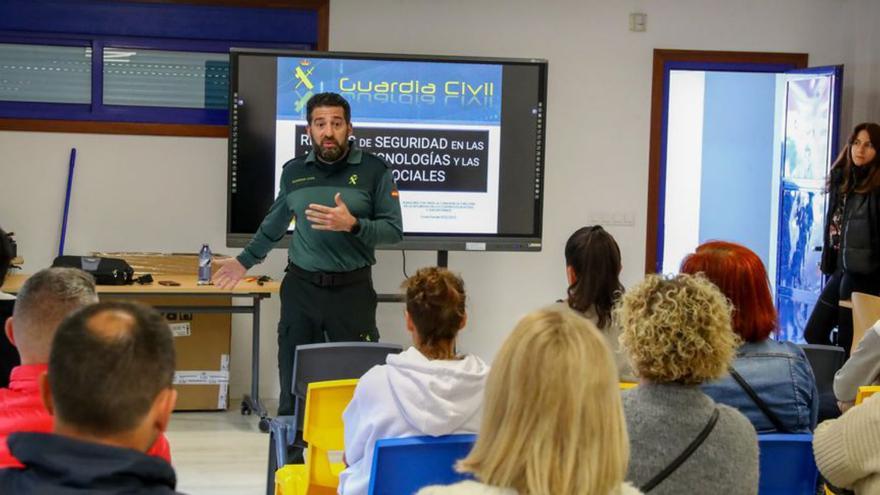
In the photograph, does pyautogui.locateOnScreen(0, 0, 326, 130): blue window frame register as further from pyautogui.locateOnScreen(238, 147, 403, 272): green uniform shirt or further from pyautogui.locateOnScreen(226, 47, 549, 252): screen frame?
pyautogui.locateOnScreen(238, 147, 403, 272): green uniform shirt

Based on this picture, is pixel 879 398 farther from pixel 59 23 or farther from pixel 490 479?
pixel 59 23

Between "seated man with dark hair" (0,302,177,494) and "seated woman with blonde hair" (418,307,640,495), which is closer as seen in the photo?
"seated man with dark hair" (0,302,177,494)

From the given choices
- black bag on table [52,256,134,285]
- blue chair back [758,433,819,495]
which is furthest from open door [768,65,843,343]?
blue chair back [758,433,819,495]

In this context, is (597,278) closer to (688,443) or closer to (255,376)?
(688,443)

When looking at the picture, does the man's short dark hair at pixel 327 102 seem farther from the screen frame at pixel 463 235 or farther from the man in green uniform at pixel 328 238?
the screen frame at pixel 463 235

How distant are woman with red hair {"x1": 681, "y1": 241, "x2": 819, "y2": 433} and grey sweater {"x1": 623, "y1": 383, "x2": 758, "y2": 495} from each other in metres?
0.48

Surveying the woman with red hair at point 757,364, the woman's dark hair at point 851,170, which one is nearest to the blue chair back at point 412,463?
the woman with red hair at point 757,364

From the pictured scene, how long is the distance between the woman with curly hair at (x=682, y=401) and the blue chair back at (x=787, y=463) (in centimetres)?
42

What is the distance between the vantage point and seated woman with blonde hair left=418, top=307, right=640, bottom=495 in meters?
1.63

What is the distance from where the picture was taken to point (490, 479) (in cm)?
164

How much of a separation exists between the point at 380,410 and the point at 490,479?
117 centimetres

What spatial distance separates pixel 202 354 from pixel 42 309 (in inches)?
168

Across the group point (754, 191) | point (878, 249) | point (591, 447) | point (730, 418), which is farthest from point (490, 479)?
point (754, 191)

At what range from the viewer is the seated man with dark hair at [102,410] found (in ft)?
4.50
